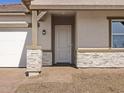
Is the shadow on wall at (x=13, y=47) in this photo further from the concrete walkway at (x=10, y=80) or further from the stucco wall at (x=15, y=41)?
the concrete walkway at (x=10, y=80)

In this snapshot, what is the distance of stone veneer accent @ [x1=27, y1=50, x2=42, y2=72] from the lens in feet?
54.2

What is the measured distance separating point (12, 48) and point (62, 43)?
3428 millimetres

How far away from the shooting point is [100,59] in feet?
61.4

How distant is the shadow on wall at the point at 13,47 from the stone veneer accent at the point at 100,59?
4239mm

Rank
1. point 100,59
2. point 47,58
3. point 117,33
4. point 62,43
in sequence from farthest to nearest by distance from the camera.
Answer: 1. point 62,43
2. point 47,58
3. point 117,33
4. point 100,59

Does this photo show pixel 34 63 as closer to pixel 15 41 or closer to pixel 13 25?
pixel 15 41

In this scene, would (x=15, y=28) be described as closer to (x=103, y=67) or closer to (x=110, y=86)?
(x=103, y=67)

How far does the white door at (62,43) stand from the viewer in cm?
2159

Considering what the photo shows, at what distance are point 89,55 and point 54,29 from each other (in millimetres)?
3950

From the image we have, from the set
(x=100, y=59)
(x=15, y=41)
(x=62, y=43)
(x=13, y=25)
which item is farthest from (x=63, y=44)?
(x=100, y=59)

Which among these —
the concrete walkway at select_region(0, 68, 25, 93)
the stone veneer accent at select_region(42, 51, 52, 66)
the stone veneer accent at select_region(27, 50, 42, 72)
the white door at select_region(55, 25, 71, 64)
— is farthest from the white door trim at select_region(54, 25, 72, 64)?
the stone veneer accent at select_region(27, 50, 42, 72)

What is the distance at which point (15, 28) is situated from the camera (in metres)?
21.0

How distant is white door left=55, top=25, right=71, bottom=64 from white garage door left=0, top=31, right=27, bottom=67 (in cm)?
228

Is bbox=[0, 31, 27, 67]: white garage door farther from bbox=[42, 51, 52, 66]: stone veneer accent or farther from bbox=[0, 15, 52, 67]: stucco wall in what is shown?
bbox=[42, 51, 52, 66]: stone veneer accent
